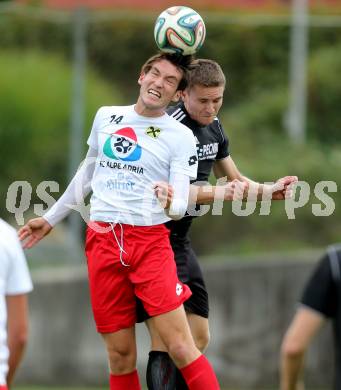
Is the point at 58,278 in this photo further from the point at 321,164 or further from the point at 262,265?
the point at 321,164

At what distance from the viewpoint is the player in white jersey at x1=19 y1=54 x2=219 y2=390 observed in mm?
7359

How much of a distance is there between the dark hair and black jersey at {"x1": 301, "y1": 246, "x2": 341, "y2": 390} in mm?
1852

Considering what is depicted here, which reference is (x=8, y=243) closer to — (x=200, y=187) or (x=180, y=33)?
(x=200, y=187)

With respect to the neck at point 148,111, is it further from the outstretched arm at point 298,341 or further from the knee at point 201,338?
the outstretched arm at point 298,341

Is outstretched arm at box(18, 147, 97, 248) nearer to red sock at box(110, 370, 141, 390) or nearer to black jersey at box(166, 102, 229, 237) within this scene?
black jersey at box(166, 102, 229, 237)

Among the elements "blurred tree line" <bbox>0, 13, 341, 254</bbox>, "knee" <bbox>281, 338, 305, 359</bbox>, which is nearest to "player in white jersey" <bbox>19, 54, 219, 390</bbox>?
"knee" <bbox>281, 338, 305, 359</bbox>

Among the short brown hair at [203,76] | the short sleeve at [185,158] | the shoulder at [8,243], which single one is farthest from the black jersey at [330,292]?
the short brown hair at [203,76]

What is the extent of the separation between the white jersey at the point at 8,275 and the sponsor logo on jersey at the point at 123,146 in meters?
1.67

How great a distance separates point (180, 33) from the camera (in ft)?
24.5

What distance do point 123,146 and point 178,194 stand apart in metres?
0.44

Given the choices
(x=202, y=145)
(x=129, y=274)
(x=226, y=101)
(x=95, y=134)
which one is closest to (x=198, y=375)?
(x=129, y=274)

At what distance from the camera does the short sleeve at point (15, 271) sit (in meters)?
5.80

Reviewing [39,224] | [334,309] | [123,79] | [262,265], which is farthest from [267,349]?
[334,309]

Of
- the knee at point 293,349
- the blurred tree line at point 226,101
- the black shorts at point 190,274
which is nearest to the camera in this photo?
the knee at point 293,349
